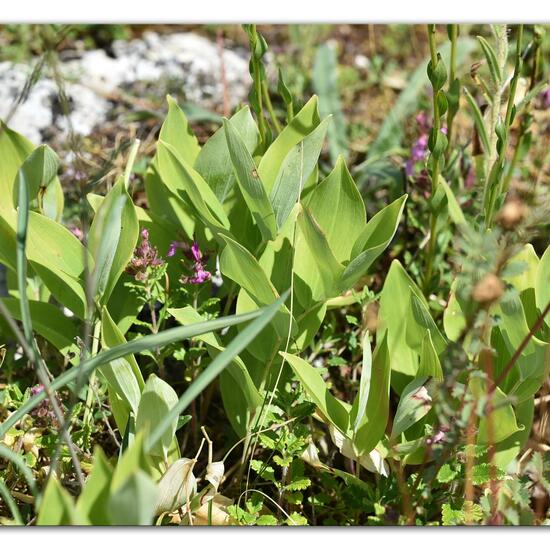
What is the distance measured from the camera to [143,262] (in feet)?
3.98

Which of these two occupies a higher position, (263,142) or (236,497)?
(263,142)

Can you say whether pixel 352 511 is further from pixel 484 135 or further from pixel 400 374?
pixel 484 135

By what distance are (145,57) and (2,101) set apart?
454 millimetres

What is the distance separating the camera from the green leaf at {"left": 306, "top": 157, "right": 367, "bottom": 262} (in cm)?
124

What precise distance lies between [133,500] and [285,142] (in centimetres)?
69

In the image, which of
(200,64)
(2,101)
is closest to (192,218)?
(2,101)

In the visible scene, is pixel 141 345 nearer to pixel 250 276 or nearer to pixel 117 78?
pixel 250 276

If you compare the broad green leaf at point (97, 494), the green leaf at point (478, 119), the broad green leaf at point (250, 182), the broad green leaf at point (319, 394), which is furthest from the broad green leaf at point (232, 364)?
the green leaf at point (478, 119)

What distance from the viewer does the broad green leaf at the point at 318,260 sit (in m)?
1.12

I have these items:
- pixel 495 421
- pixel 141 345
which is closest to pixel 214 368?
pixel 141 345

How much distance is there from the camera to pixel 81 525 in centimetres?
91

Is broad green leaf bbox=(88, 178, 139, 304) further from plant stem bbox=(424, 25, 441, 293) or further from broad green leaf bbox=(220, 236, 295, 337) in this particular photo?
plant stem bbox=(424, 25, 441, 293)

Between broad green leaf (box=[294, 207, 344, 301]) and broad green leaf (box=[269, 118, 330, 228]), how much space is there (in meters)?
0.08

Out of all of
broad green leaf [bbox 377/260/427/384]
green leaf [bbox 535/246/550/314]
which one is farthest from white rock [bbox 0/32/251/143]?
green leaf [bbox 535/246/550/314]
